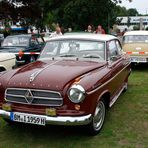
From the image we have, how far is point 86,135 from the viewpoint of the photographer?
5.62m

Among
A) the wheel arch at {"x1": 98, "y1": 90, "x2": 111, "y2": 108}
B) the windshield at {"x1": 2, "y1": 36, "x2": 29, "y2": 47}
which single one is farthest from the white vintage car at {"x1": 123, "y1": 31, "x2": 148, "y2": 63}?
the wheel arch at {"x1": 98, "y1": 90, "x2": 111, "y2": 108}

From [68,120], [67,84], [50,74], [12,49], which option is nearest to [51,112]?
[68,120]

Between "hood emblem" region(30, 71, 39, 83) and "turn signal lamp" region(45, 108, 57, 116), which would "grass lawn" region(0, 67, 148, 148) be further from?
"hood emblem" region(30, 71, 39, 83)

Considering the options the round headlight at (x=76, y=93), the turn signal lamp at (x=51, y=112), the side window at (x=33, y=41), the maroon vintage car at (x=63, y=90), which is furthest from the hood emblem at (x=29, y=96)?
the side window at (x=33, y=41)

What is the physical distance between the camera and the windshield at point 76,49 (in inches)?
→ 263

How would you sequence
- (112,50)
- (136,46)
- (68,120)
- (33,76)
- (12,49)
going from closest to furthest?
(68,120) → (33,76) → (112,50) → (12,49) → (136,46)

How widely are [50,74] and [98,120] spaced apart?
3.89 feet

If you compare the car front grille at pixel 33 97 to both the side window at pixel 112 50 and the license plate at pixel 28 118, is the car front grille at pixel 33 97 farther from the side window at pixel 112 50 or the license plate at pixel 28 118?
the side window at pixel 112 50

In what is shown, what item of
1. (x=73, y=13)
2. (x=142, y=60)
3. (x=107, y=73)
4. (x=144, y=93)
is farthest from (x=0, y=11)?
(x=107, y=73)

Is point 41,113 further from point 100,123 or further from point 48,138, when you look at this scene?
point 100,123

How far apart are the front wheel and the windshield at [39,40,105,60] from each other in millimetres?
1210

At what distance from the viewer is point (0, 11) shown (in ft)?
81.9

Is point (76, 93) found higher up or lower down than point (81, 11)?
lower down

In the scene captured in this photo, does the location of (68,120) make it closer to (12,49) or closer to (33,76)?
(33,76)
